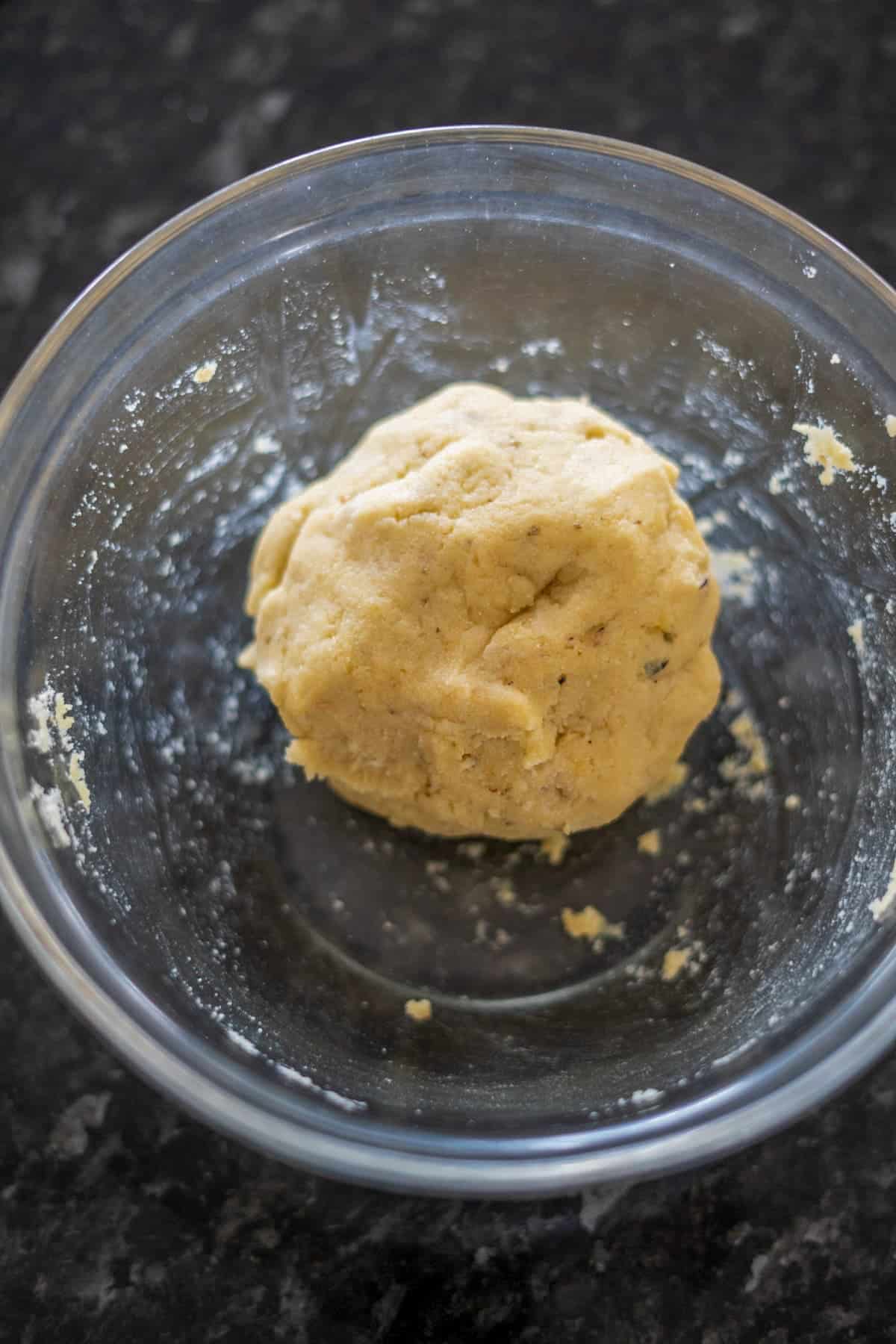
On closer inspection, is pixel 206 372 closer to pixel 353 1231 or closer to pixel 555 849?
pixel 555 849

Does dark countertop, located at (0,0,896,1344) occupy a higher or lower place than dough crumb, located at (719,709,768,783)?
lower

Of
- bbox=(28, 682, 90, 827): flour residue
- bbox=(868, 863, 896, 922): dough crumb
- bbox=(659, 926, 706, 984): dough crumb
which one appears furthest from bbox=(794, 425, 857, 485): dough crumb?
bbox=(28, 682, 90, 827): flour residue

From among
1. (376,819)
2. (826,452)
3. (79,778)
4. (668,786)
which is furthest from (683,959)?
(79,778)

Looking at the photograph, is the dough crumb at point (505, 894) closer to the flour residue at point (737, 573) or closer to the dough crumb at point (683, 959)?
the dough crumb at point (683, 959)

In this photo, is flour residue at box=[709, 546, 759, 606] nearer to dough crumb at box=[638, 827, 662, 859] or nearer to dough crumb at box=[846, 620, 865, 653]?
dough crumb at box=[846, 620, 865, 653]

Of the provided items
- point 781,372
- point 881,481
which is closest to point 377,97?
point 781,372
